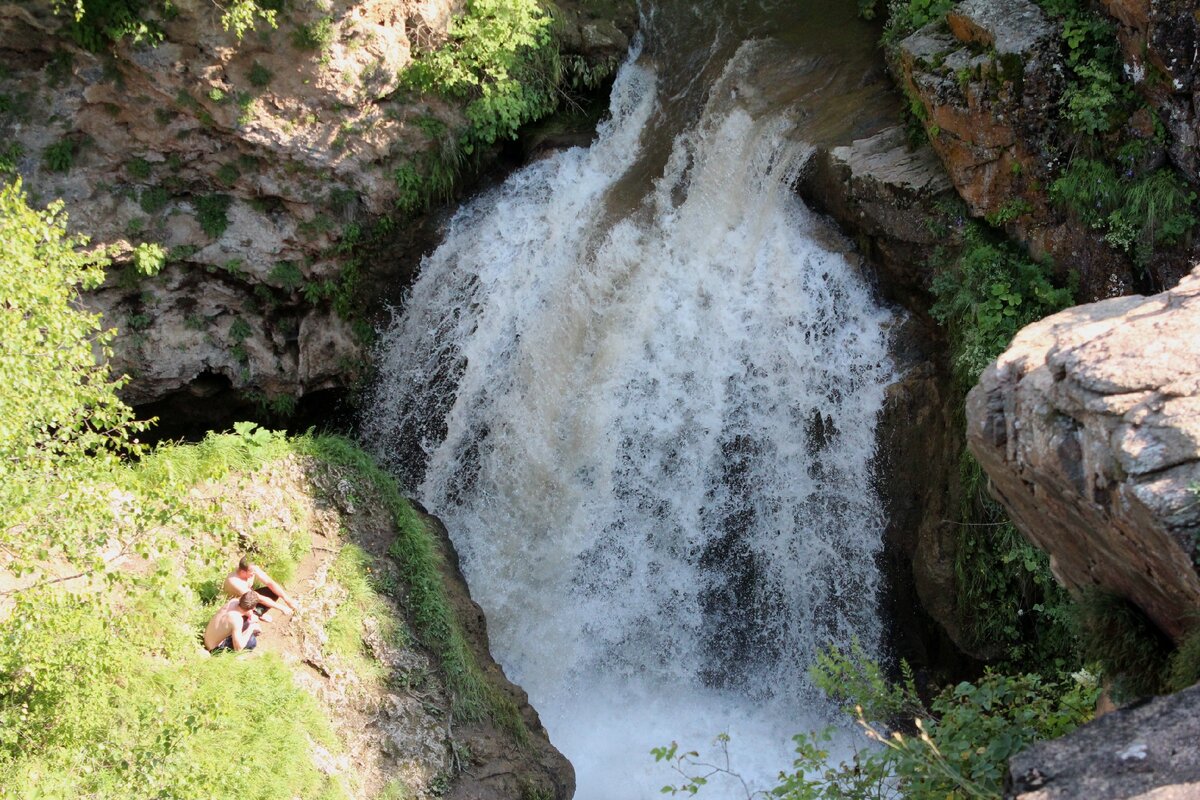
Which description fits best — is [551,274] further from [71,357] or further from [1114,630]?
[1114,630]

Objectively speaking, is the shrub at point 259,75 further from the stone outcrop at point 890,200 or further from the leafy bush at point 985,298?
the leafy bush at point 985,298

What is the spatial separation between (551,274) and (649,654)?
3907mm

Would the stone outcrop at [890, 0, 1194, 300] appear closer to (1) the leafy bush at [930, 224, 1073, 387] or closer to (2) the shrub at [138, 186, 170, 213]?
(1) the leafy bush at [930, 224, 1073, 387]

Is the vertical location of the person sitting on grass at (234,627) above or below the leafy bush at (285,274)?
below

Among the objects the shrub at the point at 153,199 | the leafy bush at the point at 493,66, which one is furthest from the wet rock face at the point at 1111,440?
the shrub at the point at 153,199

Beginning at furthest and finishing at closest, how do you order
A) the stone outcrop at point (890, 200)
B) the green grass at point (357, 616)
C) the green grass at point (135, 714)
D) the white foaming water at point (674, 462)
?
the white foaming water at point (674, 462) < the stone outcrop at point (890, 200) < the green grass at point (357, 616) < the green grass at point (135, 714)

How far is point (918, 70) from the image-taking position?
8.98 metres

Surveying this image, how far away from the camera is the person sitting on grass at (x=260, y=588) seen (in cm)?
760

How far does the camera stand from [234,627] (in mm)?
7363

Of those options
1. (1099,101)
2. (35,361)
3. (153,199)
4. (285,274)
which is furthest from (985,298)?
(153,199)

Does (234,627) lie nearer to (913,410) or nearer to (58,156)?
(58,156)

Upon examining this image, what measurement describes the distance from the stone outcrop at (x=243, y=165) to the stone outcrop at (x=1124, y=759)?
8.70 metres

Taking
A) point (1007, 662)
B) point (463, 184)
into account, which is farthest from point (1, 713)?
point (1007, 662)

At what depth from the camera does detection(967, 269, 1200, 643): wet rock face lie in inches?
161
